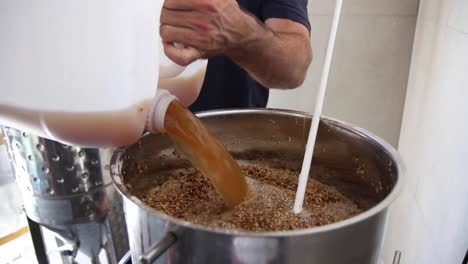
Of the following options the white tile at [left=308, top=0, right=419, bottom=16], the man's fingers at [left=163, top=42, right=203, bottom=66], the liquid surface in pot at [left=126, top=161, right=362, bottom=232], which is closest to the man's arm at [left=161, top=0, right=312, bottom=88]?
the man's fingers at [left=163, top=42, right=203, bottom=66]

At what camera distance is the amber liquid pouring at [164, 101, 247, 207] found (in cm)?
38

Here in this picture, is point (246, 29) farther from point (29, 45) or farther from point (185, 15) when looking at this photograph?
point (29, 45)

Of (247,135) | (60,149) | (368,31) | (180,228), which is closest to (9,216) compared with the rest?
(60,149)

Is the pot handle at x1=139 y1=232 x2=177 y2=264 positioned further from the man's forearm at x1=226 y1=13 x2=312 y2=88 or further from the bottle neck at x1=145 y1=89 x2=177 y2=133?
the man's forearm at x1=226 y1=13 x2=312 y2=88

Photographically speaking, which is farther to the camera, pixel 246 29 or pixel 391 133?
pixel 391 133

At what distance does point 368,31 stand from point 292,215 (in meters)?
0.65

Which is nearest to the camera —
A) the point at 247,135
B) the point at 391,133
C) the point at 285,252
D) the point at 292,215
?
the point at 285,252

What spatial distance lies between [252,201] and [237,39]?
0.19m

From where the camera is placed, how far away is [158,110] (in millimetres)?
366

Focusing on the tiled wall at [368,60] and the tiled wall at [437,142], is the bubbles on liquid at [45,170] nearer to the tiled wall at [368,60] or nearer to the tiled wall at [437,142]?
the tiled wall at [437,142]

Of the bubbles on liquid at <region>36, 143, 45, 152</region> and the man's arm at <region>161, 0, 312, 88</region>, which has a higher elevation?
the man's arm at <region>161, 0, 312, 88</region>

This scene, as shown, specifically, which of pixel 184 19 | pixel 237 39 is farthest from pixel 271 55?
pixel 184 19

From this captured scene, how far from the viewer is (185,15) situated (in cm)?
41

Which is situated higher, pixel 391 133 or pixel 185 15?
pixel 185 15
